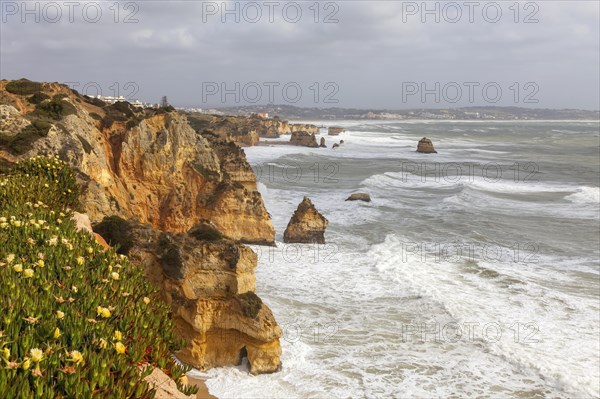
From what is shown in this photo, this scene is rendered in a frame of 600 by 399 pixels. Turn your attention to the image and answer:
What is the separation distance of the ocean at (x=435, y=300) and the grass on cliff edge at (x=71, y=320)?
6059 mm

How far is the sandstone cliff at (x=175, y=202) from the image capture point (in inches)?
517

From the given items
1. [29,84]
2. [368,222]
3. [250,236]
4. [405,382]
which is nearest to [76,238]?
[405,382]

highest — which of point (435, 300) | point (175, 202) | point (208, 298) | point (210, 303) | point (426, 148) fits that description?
point (426, 148)

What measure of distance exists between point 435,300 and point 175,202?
13555 mm

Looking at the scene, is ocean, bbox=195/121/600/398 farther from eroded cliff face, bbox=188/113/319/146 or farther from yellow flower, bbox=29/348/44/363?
eroded cliff face, bbox=188/113/319/146

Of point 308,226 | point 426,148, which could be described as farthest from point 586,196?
point 426,148

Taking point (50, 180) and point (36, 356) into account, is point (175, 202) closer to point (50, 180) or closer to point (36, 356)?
point (50, 180)

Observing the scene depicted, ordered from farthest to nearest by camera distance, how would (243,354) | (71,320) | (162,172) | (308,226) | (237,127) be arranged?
(237,127), (308,226), (162,172), (243,354), (71,320)

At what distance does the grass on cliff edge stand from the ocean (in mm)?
6059

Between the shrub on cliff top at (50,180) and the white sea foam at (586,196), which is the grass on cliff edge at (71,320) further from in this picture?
the white sea foam at (586,196)

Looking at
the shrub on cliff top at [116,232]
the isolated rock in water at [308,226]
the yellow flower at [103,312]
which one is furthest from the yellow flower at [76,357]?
the isolated rock in water at [308,226]

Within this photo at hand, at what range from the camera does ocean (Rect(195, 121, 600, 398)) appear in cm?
1303

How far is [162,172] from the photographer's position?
2484 centimetres

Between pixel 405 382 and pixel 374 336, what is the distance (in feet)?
8.90
